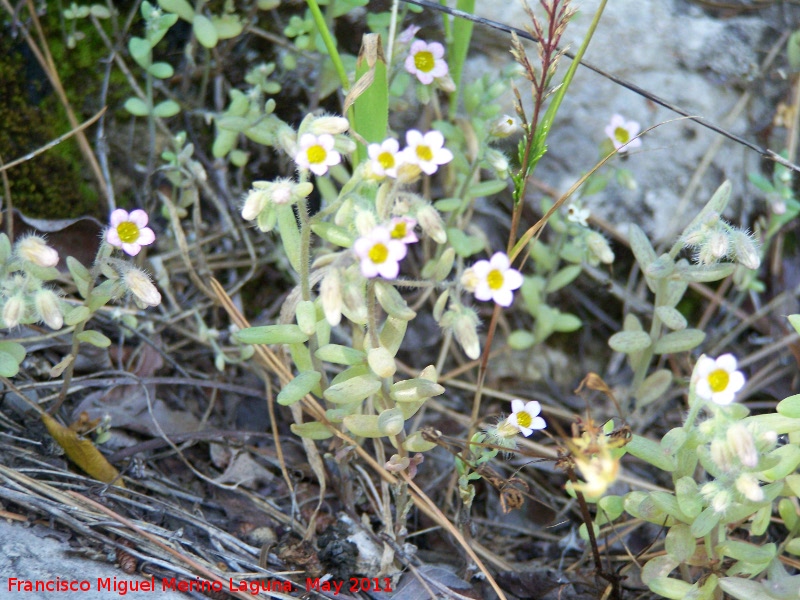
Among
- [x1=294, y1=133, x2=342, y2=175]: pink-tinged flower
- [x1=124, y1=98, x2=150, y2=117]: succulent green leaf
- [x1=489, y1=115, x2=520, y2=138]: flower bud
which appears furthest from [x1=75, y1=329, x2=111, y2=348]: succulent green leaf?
[x1=489, y1=115, x2=520, y2=138]: flower bud

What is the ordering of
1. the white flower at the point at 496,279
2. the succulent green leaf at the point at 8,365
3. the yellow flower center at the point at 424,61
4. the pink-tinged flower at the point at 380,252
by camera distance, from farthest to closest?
the yellow flower center at the point at 424,61, the succulent green leaf at the point at 8,365, the white flower at the point at 496,279, the pink-tinged flower at the point at 380,252

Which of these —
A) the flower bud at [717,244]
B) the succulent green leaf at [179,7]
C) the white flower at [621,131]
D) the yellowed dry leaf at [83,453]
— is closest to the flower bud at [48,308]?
the yellowed dry leaf at [83,453]

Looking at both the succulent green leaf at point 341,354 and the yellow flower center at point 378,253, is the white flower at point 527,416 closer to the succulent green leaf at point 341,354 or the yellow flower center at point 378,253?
the succulent green leaf at point 341,354

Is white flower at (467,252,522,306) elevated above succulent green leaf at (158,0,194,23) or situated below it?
below

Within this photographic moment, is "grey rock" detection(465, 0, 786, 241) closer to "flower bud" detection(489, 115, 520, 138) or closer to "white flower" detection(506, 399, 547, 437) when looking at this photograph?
"flower bud" detection(489, 115, 520, 138)

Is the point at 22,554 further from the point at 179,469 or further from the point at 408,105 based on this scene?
the point at 408,105
